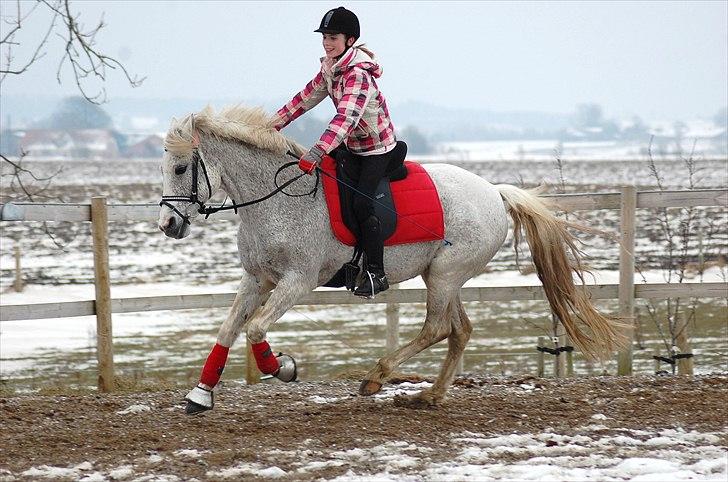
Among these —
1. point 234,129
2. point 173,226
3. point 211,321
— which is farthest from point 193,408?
point 211,321

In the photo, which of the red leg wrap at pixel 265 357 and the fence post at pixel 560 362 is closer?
the red leg wrap at pixel 265 357

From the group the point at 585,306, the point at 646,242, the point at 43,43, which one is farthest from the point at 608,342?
the point at 646,242

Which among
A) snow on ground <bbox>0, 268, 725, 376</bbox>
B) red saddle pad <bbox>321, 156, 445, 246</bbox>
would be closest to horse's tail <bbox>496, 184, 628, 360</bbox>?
red saddle pad <bbox>321, 156, 445, 246</bbox>

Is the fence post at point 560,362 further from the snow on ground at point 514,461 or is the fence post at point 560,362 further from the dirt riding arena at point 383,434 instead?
the snow on ground at point 514,461

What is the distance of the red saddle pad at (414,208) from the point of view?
6742mm

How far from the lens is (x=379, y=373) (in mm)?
6867

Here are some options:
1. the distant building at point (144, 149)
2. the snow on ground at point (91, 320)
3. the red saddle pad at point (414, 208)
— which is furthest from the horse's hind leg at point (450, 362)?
the distant building at point (144, 149)

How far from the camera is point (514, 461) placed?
5.38 metres

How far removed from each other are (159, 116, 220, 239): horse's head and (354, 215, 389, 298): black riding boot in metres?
1.08

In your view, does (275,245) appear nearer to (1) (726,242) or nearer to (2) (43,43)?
(2) (43,43)

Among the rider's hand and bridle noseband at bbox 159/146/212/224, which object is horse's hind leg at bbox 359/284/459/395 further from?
bridle noseband at bbox 159/146/212/224

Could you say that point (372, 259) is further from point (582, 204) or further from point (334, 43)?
point (582, 204)

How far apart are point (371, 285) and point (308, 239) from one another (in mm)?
540

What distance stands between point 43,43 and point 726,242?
16.4 m
